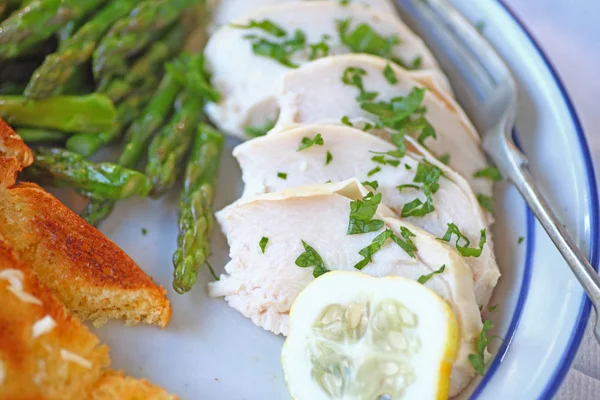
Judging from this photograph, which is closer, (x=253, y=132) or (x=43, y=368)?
(x=43, y=368)

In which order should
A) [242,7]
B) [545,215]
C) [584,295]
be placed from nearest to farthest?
[584,295] < [545,215] < [242,7]

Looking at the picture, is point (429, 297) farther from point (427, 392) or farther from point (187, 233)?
point (187, 233)

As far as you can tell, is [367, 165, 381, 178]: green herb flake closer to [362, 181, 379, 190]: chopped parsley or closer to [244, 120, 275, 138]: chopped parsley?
[362, 181, 379, 190]: chopped parsley

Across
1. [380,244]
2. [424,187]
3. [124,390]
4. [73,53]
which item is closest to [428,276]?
[380,244]

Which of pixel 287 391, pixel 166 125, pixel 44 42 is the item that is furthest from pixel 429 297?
pixel 44 42

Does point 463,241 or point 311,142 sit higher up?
point 311,142

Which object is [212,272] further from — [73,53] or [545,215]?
[545,215]

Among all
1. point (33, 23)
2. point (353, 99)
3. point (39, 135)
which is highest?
point (33, 23)

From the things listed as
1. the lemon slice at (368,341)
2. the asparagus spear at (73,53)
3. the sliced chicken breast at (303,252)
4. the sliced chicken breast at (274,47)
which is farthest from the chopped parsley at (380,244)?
the asparagus spear at (73,53)
